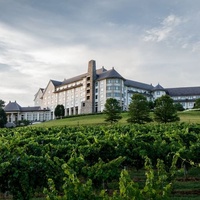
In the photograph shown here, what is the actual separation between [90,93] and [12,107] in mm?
40405

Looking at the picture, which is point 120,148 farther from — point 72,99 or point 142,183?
point 72,99

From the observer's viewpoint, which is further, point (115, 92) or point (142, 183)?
point (115, 92)

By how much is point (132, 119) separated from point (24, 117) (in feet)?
256

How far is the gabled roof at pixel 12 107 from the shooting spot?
12962 cm

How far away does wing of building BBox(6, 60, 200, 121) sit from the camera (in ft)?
341

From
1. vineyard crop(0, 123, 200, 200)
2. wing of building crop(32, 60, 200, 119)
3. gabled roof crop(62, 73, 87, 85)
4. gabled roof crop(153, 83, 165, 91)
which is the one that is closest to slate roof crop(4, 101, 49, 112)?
wing of building crop(32, 60, 200, 119)

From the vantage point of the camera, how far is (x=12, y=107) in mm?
130625

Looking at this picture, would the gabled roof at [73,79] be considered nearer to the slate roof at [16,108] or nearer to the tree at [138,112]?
the slate roof at [16,108]

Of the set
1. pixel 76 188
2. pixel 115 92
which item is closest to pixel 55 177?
pixel 76 188

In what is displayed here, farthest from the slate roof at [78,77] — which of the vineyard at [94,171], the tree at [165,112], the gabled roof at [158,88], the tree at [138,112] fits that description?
the vineyard at [94,171]

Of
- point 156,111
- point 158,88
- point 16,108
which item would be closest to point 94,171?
point 156,111

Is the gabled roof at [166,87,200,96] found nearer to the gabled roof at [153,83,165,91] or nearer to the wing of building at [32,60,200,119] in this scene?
the wing of building at [32,60,200,119]

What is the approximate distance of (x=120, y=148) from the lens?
50.3ft

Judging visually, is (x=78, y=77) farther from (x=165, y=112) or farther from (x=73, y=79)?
(x=165, y=112)
